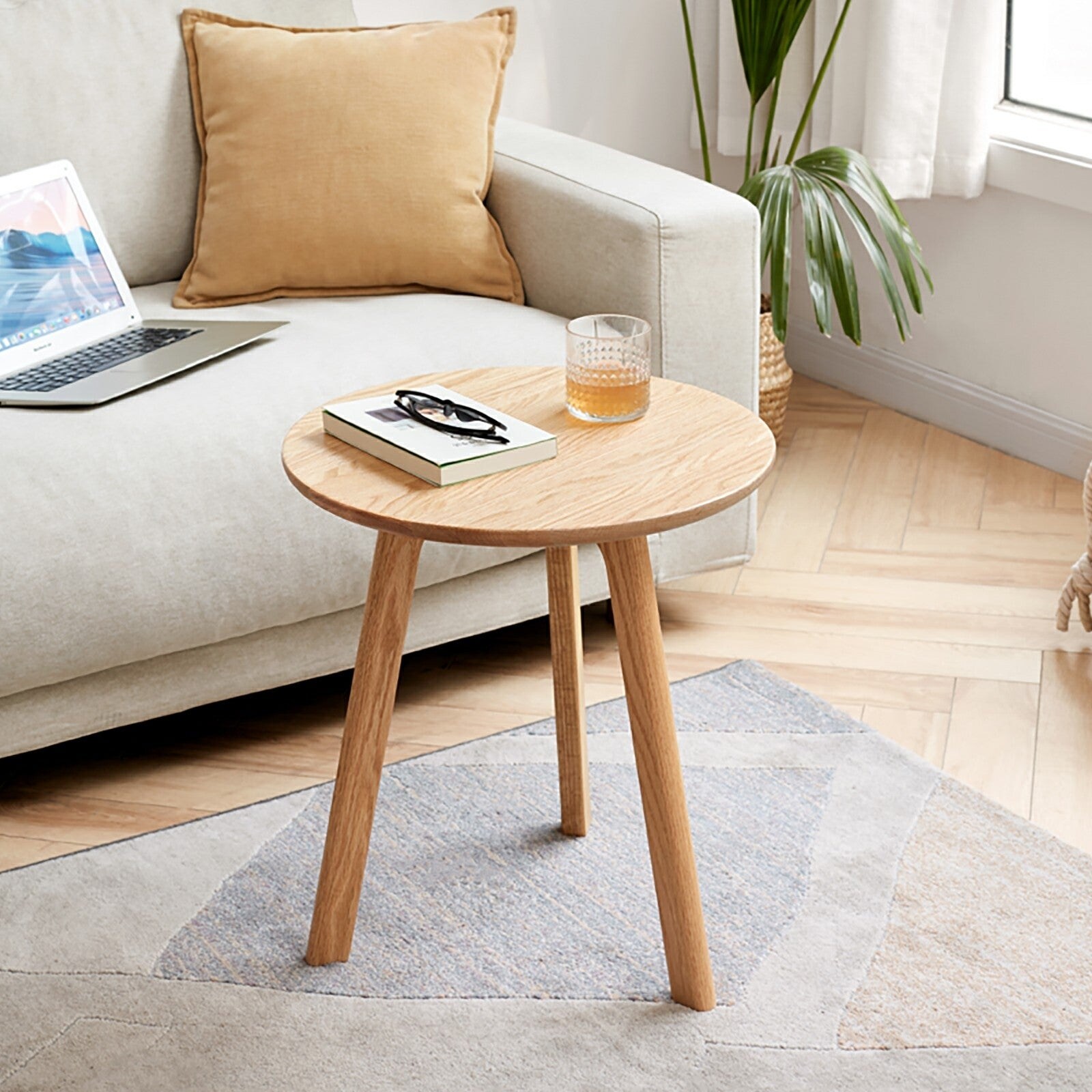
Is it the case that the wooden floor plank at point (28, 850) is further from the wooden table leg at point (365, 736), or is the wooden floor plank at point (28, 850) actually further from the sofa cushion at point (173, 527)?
the wooden table leg at point (365, 736)

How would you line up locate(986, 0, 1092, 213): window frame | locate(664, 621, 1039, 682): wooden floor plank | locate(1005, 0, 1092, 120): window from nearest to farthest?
locate(664, 621, 1039, 682): wooden floor plank → locate(986, 0, 1092, 213): window frame → locate(1005, 0, 1092, 120): window

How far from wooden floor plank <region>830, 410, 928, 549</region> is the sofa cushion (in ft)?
2.63


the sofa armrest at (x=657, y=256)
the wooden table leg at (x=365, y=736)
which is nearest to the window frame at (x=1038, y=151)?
the sofa armrest at (x=657, y=256)

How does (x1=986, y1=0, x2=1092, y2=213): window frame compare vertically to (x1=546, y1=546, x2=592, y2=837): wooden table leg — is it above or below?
above

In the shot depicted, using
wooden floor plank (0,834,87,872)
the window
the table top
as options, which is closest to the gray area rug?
wooden floor plank (0,834,87,872)

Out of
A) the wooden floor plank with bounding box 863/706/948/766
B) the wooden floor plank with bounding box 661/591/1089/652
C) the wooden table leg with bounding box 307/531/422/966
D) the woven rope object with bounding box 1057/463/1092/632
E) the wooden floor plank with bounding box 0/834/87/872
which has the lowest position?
the wooden floor plank with bounding box 661/591/1089/652

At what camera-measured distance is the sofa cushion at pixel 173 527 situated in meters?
1.56

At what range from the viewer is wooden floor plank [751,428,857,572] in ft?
7.60

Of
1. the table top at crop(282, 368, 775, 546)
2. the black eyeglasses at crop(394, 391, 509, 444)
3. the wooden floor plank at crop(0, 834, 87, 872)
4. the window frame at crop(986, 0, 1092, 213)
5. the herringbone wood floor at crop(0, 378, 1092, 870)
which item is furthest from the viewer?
the window frame at crop(986, 0, 1092, 213)

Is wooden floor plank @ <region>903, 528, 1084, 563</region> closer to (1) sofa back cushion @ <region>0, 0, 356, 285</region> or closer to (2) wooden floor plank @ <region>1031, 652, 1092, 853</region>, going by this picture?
(2) wooden floor plank @ <region>1031, 652, 1092, 853</region>

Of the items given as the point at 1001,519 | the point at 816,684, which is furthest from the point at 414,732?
the point at 1001,519

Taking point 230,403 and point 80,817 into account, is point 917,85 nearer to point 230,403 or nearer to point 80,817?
point 230,403

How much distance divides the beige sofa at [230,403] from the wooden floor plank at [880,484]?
1.19ft

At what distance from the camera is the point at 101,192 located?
2088 mm
